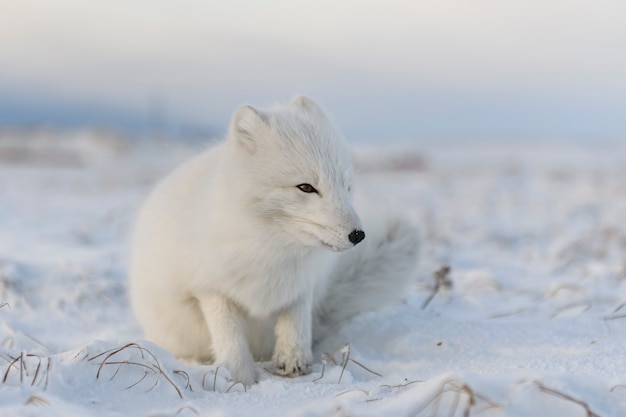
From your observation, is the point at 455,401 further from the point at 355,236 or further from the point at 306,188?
the point at 306,188

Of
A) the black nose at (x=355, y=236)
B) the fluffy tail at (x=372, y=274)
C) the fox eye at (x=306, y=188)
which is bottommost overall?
the fluffy tail at (x=372, y=274)

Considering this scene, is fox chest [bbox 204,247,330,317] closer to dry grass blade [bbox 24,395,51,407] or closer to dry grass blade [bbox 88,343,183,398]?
dry grass blade [bbox 88,343,183,398]

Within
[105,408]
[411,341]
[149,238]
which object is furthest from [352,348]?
[105,408]

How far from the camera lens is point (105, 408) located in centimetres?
199

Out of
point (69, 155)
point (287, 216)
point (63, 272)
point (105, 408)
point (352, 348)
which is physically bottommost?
point (69, 155)

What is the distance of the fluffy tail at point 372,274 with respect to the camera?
11.8 feet

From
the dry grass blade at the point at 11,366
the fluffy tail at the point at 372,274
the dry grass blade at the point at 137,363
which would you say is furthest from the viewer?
the fluffy tail at the point at 372,274

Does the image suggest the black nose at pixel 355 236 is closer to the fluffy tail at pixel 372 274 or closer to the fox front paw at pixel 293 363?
the fox front paw at pixel 293 363

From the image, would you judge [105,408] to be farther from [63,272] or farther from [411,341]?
[63,272]

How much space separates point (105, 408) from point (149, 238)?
1292 millimetres

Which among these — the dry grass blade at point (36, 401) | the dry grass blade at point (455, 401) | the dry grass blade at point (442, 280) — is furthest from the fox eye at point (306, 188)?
Answer: the dry grass blade at point (442, 280)

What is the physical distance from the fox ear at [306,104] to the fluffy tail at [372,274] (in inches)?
33.8

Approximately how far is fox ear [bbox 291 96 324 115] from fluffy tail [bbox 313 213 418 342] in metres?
0.86

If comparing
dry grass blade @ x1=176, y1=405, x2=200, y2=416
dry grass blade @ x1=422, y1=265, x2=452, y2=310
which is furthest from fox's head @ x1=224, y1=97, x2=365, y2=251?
dry grass blade @ x1=422, y1=265, x2=452, y2=310
